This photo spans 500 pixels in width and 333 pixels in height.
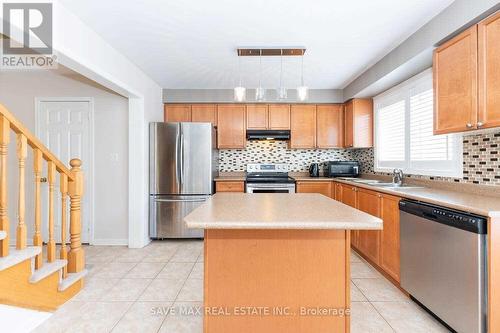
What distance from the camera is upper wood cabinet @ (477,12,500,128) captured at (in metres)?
1.82

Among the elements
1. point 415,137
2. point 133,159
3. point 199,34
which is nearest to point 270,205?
point 199,34

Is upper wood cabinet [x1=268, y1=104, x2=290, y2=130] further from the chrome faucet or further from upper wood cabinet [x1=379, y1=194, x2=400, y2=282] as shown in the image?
upper wood cabinet [x1=379, y1=194, x2=400, y2=282]

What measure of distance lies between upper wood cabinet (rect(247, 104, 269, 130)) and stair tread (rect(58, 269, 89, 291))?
304 centimetres

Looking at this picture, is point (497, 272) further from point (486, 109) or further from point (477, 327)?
point (486, 109)

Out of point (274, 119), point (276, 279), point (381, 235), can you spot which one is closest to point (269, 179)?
point (274, 119)

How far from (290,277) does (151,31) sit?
7.87 feet

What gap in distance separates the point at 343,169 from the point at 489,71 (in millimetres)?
2710

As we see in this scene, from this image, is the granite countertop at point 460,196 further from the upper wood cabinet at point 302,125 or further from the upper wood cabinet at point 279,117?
the upper wood cabinet at point 279,117

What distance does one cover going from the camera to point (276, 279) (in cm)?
160

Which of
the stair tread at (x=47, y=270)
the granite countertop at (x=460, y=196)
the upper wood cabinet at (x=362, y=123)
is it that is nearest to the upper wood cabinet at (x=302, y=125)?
the upper wood cabinet at (x=362, y=123)

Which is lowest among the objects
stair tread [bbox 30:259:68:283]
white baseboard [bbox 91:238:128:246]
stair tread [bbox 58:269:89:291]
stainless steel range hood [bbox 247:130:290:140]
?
white baseboard [bbox 91:238:128:246]

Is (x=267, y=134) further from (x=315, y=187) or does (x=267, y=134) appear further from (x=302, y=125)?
(x=315, y=187)

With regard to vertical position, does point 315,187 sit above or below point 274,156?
below

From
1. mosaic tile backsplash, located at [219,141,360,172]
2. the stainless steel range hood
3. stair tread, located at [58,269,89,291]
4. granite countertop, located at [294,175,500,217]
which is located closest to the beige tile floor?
stair tread, located at [58,269,89,291]
